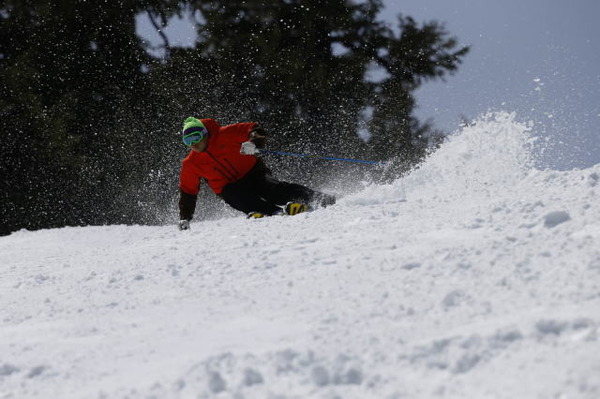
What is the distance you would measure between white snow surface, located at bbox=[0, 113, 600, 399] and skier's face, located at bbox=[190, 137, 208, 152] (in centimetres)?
214

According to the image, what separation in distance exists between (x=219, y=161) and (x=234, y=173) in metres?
0.21

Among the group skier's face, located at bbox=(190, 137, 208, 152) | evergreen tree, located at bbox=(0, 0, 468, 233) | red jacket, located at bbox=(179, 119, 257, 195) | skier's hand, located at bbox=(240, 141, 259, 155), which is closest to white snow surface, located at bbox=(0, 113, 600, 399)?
skier's hand, located at bbox=(240, 141, 259, 155)

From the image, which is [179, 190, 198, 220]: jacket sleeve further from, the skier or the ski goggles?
the ski goggles

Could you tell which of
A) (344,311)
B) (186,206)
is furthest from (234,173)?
(344,311)

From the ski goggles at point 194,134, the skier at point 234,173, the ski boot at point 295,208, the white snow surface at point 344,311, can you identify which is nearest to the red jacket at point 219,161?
the skier at point 234,173

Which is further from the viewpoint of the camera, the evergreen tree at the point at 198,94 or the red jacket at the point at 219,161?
the evergreen tree at the point at 198,94

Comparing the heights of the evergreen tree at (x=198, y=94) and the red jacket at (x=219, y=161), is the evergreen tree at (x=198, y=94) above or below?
above

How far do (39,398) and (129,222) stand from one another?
44.8ft

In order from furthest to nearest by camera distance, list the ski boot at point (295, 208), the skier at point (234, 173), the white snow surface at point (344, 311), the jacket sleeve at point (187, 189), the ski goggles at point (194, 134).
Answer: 1. the jacket sleeve at point (187, 189)
2. the skier at point (234, 173)
3. the ski goggles at point (194, 134)
4. the ski boot at point (295, 208)
5. the white snow surface at point (344, 311)

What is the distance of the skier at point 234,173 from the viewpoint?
6.05m

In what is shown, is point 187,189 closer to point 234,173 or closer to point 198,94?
point 234,173

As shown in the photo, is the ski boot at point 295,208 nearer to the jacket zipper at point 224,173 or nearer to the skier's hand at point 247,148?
the skier's hand at point 247,148

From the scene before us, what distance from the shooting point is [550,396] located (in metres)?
1.41

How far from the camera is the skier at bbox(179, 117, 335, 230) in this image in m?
6.05
